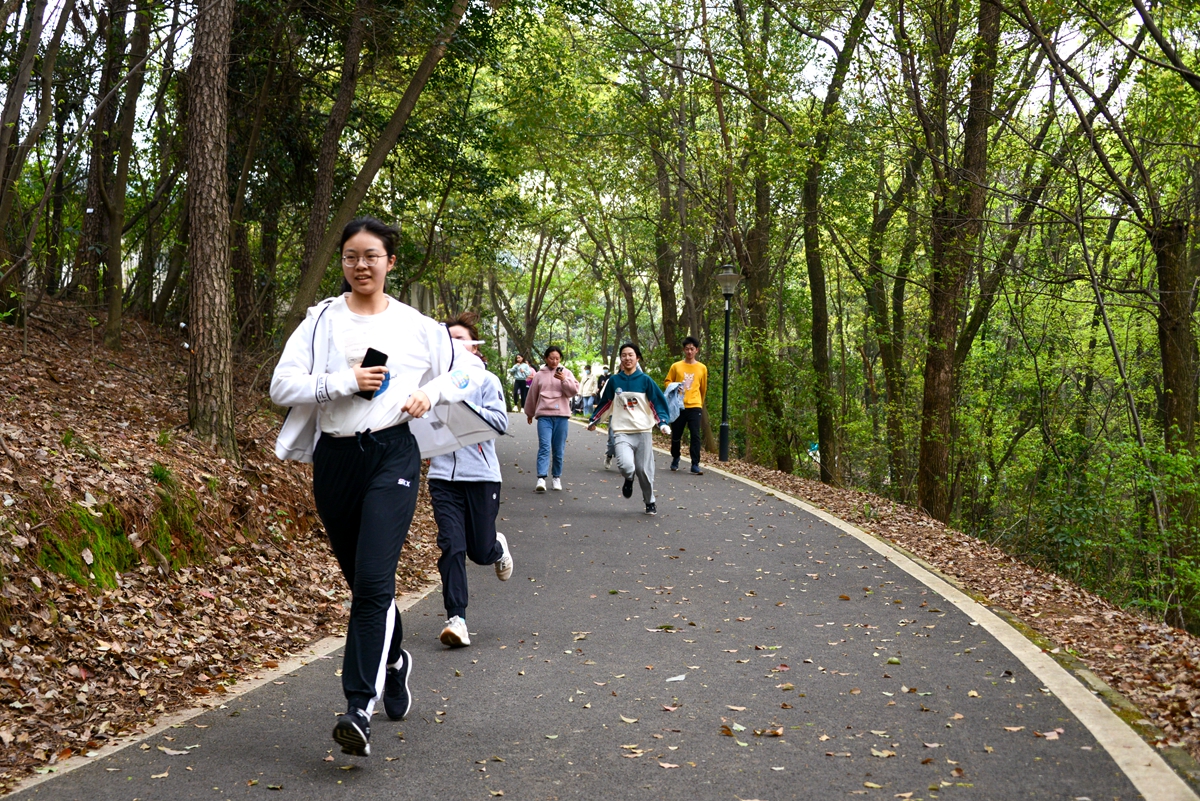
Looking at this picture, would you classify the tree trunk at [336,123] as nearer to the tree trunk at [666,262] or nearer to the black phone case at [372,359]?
the black phone case at [372,359]

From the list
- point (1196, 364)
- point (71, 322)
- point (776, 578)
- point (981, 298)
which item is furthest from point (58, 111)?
point (1196, 364)

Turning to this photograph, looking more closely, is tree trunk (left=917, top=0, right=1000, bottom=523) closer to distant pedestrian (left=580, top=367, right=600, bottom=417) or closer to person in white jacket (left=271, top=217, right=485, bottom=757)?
person in white jacket (left=271, top=217, right=485, bottom=757)

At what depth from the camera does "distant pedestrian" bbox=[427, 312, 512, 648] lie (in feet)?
24.0

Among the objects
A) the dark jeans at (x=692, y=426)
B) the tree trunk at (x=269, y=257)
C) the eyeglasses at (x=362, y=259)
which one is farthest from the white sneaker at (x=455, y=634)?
the tree trunk at (x=269, y=257)

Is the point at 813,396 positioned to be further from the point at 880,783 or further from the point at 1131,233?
the point at 880,783

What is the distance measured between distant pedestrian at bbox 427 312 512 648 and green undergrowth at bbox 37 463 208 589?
193 centimetres

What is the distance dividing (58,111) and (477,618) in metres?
11.1

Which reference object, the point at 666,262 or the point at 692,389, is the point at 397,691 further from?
the point at 666,262

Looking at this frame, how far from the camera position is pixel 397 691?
215 inches

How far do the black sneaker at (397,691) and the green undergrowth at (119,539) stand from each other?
241 cm

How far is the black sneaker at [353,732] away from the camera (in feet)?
14.9

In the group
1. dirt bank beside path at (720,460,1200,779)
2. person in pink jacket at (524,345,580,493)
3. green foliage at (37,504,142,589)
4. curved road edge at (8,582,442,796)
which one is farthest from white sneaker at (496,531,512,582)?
person in pink jacket at (524,345,580,493)

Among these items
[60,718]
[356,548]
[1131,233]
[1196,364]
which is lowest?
[60,718]

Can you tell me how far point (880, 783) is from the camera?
A: 15.0 ft
